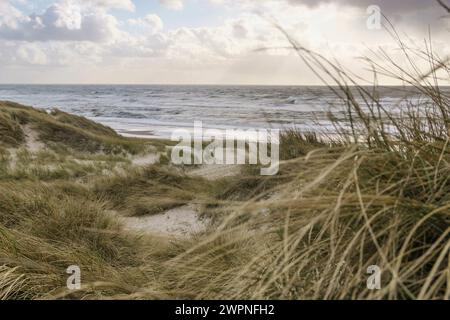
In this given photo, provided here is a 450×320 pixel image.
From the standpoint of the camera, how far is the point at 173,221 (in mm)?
4949

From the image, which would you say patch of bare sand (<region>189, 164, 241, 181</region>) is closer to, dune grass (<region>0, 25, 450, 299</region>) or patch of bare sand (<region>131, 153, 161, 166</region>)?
dune grass (<region>0, 25, 450, 299</region>)

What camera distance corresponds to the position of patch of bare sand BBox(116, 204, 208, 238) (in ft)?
15.1

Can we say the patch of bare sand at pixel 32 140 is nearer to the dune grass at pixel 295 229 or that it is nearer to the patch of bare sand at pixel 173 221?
the dune grass at pixel 295 229

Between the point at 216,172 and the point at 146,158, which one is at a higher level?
the point at 216,172

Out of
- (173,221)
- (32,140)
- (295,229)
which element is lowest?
(173,221)

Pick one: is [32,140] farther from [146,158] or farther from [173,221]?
[173,221]

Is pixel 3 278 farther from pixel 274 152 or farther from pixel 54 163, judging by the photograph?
pixel 54 163

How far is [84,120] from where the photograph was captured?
45.9ft

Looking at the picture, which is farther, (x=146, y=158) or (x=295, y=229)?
(x=146, y=158)

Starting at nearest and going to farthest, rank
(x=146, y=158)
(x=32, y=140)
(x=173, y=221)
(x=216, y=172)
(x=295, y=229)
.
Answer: (x=295, y=229), (x=173, y=221), (x=216, y=172), (x=146, y=158), (x=32, y=140)

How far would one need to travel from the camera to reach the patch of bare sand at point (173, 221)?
4.59 metres

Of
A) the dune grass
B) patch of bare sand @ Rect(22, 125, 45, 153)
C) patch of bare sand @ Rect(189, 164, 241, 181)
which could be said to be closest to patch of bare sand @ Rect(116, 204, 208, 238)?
the dune grass

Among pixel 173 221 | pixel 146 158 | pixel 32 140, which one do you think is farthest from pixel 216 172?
pixel 32 140
